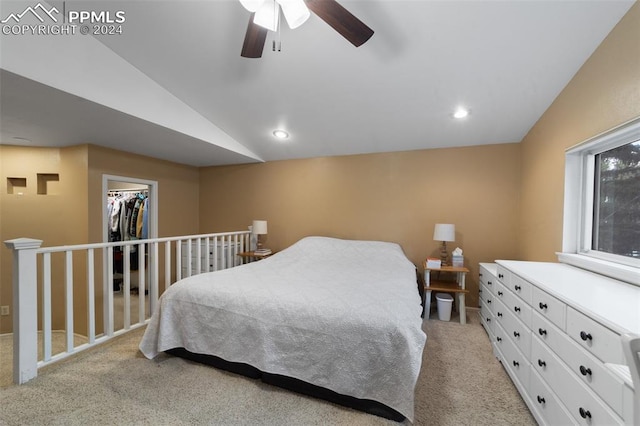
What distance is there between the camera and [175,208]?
410cm

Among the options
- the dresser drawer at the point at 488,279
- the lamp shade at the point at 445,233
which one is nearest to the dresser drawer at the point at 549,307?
the dresser drawer at the point at 488,279

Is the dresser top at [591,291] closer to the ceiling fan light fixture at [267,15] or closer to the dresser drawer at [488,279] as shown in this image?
the dresser drawer at [488,279]

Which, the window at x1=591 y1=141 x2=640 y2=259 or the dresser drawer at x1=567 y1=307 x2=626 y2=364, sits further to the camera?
the window at x1=591 y1=141 x2=640 y2=259

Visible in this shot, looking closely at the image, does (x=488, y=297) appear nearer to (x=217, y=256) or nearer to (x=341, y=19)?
(x=341, y=19)

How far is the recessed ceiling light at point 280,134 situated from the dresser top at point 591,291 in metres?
2.68

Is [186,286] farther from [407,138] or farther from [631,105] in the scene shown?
[631,105]

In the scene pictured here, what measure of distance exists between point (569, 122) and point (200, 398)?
3344mm

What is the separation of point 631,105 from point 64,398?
375cm

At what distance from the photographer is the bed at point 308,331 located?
54.1 inches

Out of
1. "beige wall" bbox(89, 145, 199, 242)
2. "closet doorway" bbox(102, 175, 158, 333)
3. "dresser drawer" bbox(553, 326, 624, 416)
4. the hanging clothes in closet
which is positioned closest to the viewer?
"dresser drawer" bbox(553, 326, 624, 416)

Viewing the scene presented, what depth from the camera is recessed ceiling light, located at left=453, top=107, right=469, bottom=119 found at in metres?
2.47

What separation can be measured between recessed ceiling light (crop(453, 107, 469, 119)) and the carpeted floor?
227 centimetres

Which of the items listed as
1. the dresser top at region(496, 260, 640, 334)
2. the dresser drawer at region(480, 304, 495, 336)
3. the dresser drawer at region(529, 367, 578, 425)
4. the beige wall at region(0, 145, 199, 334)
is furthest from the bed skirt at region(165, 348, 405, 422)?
the beige wall at region(0, 145, 199, 334)

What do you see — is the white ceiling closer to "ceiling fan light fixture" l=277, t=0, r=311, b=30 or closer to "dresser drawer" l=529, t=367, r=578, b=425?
"ceiling fan light fixture" l=277, t=0, r=311, b=30
